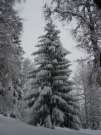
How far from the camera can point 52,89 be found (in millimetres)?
14570

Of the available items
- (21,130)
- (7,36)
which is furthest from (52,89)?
(21,130)

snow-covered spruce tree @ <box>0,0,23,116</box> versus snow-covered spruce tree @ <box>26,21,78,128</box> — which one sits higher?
snow-covered spruce tree @ <box>0,0,23,116</box>

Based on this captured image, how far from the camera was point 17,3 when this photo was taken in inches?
331

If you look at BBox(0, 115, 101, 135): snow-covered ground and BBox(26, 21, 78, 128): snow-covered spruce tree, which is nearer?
BBox(0, 115, 101, 135): snow-covered ground

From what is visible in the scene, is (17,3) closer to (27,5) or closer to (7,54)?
(27,5)

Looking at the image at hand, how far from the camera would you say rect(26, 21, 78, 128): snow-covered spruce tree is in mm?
14000

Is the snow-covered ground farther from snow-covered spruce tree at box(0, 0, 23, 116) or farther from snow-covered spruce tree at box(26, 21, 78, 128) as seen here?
snow-covered spruce tree at box(26, 21, 78, 128)

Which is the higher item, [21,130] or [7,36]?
[7,36]

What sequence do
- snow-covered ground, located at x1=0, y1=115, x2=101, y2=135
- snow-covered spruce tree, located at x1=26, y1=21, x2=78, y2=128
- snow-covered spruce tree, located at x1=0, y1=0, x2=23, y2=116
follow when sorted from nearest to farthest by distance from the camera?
snow-covered ground, located at x1=0, y1=115, x2=101, y2=135, snow-covered spruce tree, located at x1=0, y1=0, x2=23, y2=116, snow-covered spruce tree, located at x1=26, y1=21, x2=78, y2=128

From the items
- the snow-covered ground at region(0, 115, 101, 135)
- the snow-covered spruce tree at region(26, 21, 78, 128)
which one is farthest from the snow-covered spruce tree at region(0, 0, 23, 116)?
the snow-covered spruce tree at region(26, 21, 78, 128)

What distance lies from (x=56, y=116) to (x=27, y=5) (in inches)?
359

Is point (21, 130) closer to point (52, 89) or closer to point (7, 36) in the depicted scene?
point (7, 36)

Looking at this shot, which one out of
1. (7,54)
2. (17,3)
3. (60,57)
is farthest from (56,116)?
(17,3)

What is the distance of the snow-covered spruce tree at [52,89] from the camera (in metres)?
14.0
